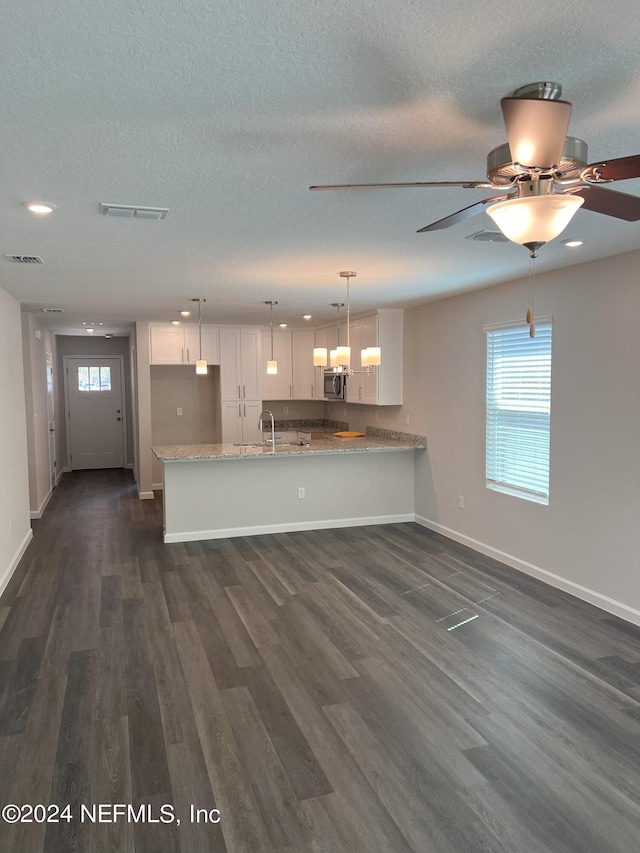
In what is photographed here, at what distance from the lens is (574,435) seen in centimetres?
443

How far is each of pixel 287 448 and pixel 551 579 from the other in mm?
2928

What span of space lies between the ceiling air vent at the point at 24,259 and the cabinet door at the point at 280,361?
5.03 m

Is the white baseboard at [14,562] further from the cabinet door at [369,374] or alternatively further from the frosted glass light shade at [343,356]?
the cabinet door at [369,374]

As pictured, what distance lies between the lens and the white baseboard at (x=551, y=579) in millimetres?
4066

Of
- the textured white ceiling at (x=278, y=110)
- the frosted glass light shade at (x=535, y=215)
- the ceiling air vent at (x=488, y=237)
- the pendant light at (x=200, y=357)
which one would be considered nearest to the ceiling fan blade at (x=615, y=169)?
the frosted glass light shade at (x=535, y=215)

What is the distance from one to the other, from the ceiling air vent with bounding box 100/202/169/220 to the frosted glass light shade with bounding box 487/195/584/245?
5.66 feet

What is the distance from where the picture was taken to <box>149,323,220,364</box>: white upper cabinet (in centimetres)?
796

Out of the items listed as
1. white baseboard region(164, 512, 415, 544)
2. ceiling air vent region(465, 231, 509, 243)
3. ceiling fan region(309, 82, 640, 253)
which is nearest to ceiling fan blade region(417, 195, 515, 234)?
ceiling fan region(309, 82, 640, 253)

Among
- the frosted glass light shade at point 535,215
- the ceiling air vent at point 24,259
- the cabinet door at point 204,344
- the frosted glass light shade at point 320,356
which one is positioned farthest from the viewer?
the cabinet door at point 204,344

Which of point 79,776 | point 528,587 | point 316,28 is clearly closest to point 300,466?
point 528,587

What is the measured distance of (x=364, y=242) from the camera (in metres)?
3.49

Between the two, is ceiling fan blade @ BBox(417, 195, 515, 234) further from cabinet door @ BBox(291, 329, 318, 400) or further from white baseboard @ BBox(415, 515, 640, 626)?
cabinet door @ BBox(291, 329, 318, 400)

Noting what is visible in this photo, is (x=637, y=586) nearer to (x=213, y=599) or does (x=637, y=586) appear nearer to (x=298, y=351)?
(x=213, y=599)

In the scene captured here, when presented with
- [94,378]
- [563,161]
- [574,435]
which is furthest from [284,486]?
[94,378]
